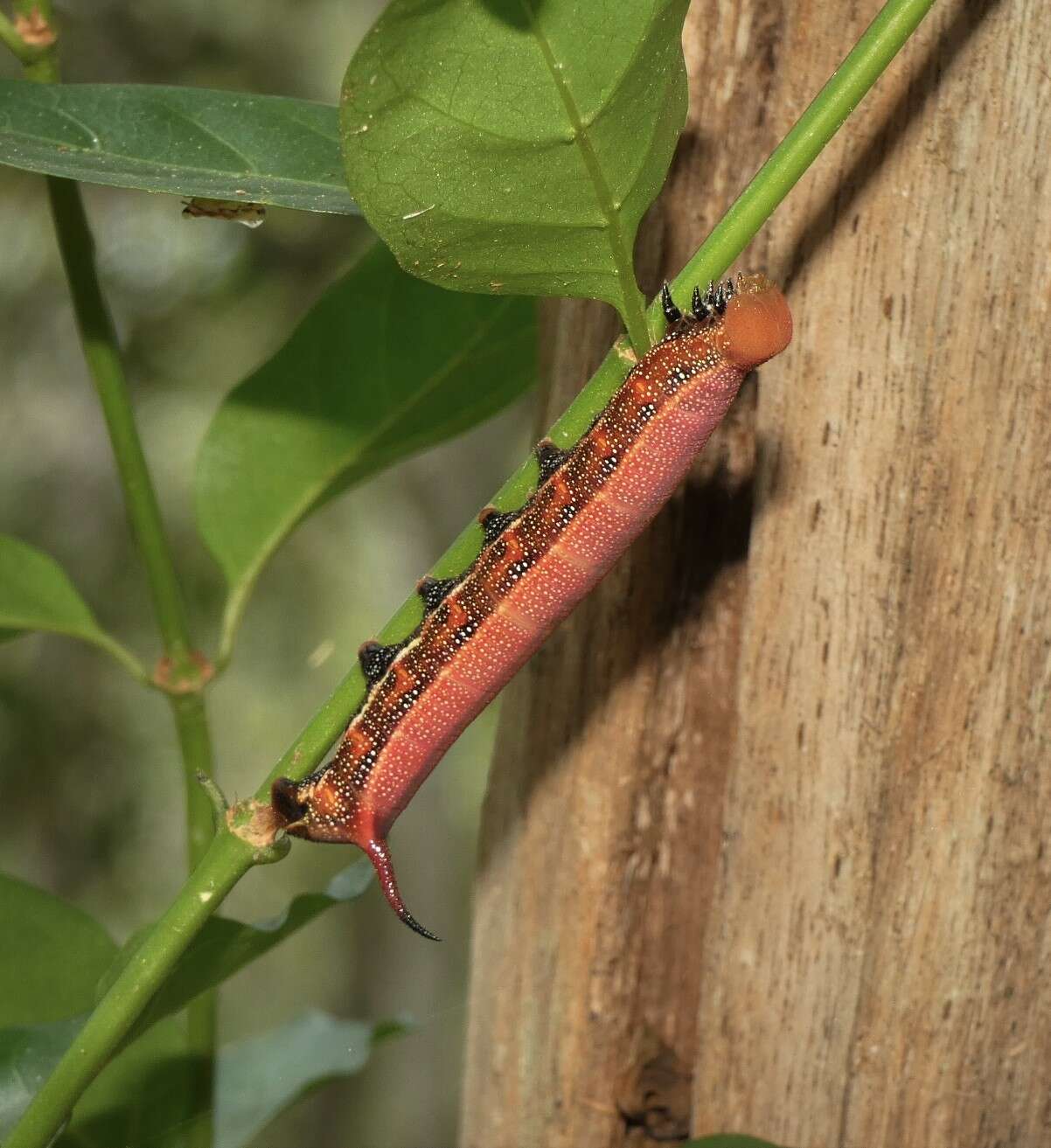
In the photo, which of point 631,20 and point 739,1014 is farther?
point 739,1014

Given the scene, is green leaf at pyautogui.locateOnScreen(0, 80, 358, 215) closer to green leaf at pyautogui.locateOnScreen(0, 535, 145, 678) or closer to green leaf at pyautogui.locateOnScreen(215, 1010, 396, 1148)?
green leaf at pyautogui.locateOnScreen(0, 535, 145, 678)

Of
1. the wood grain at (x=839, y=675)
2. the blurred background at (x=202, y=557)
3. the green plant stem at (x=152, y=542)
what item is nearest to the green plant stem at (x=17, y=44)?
the green plant stem at (x=152, y=542)

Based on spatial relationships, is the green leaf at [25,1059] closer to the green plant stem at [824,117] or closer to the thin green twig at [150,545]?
the thin green twig at [150,545]

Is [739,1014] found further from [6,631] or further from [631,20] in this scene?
[631,20]

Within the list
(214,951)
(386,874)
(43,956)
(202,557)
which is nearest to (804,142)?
(386,874)

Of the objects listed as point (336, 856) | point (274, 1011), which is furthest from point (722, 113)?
point (274, 1011)
